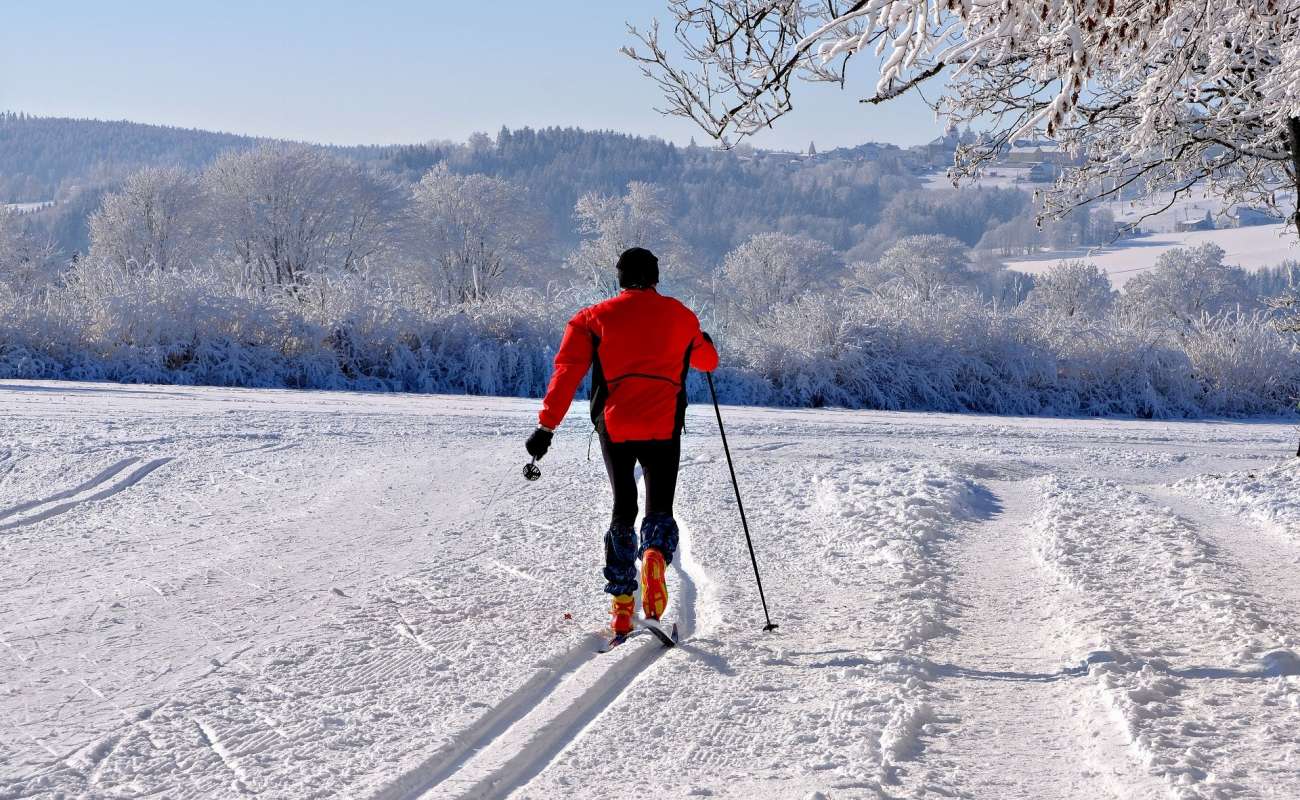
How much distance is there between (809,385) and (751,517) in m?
14.7

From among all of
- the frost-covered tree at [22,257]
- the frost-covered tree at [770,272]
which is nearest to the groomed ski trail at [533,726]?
the frost-covered tree at [22,257]

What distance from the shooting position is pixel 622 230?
55.7 meters

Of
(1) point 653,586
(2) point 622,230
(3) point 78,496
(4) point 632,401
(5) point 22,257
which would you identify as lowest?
(1) point 653,586

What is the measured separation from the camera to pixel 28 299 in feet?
70.2

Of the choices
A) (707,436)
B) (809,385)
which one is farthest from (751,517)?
(809,385)

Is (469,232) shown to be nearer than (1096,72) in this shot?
No

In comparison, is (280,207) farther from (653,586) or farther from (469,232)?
(653,586)

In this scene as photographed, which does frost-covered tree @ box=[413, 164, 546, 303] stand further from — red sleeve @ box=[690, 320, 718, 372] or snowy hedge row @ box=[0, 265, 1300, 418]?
red sleeve @ box=[690, 320, 718, 372]

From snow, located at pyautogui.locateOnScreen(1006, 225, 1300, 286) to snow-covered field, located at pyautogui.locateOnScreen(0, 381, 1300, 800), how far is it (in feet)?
256

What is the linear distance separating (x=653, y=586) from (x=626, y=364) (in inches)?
42.3

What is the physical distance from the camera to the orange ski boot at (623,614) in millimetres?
4988

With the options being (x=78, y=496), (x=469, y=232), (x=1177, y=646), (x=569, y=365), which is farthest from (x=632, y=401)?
(x=469, y=232)

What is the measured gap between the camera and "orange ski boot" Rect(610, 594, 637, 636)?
499cm

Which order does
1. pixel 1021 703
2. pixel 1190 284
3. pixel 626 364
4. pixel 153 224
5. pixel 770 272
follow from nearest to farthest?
1. pixel 1021 703
2. pixel 626 364
3. pixel 153 224
4. pixel 770 272
5. pixel 1190 284
